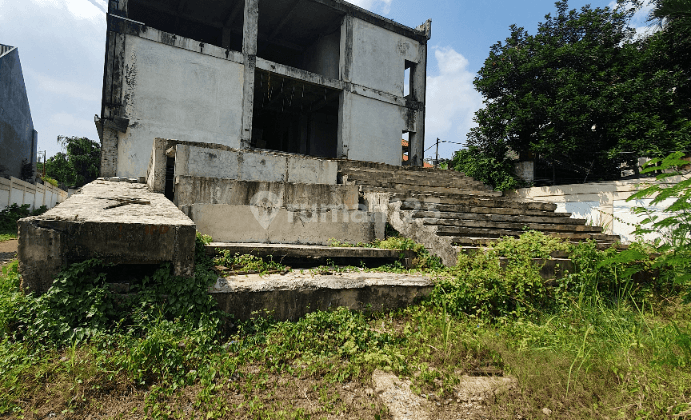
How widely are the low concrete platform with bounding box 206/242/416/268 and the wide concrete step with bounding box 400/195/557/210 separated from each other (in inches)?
53.7

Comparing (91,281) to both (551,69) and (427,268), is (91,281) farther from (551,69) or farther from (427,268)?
(551,69)

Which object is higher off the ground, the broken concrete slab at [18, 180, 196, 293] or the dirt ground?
the broken concrete slab at [18, 180, 196, 293]

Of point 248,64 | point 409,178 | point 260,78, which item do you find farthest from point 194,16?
point 409,178

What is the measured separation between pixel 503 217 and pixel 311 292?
438cm

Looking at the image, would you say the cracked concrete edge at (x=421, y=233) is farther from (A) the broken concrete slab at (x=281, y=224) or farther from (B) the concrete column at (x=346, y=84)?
(B) the concrete column at (x=346, y=84)

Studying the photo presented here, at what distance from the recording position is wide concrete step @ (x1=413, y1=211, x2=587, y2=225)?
19.5 ft

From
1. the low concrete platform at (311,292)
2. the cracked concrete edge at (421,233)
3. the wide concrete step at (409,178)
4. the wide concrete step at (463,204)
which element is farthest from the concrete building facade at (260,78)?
the low concrete platform at (311,292)

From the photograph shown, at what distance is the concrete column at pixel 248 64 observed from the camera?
43.1 feet

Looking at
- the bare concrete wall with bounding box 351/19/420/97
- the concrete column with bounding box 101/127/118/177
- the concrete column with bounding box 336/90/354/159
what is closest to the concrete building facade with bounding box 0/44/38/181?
the concrete column with bounding box 101/127/118/177

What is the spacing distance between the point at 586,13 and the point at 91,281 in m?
18.1

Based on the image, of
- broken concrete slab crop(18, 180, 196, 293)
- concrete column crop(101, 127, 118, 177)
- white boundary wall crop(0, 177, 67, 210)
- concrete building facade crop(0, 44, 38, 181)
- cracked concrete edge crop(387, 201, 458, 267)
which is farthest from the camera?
concrete building facade crop(0, 44, 38, 181)

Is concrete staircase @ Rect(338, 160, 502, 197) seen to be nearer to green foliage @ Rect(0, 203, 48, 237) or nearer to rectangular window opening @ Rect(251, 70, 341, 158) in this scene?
rectangular window opening @ Rect(251, 70, 341, 158)

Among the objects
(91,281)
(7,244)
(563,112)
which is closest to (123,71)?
(7,244)

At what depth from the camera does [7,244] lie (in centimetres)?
875
